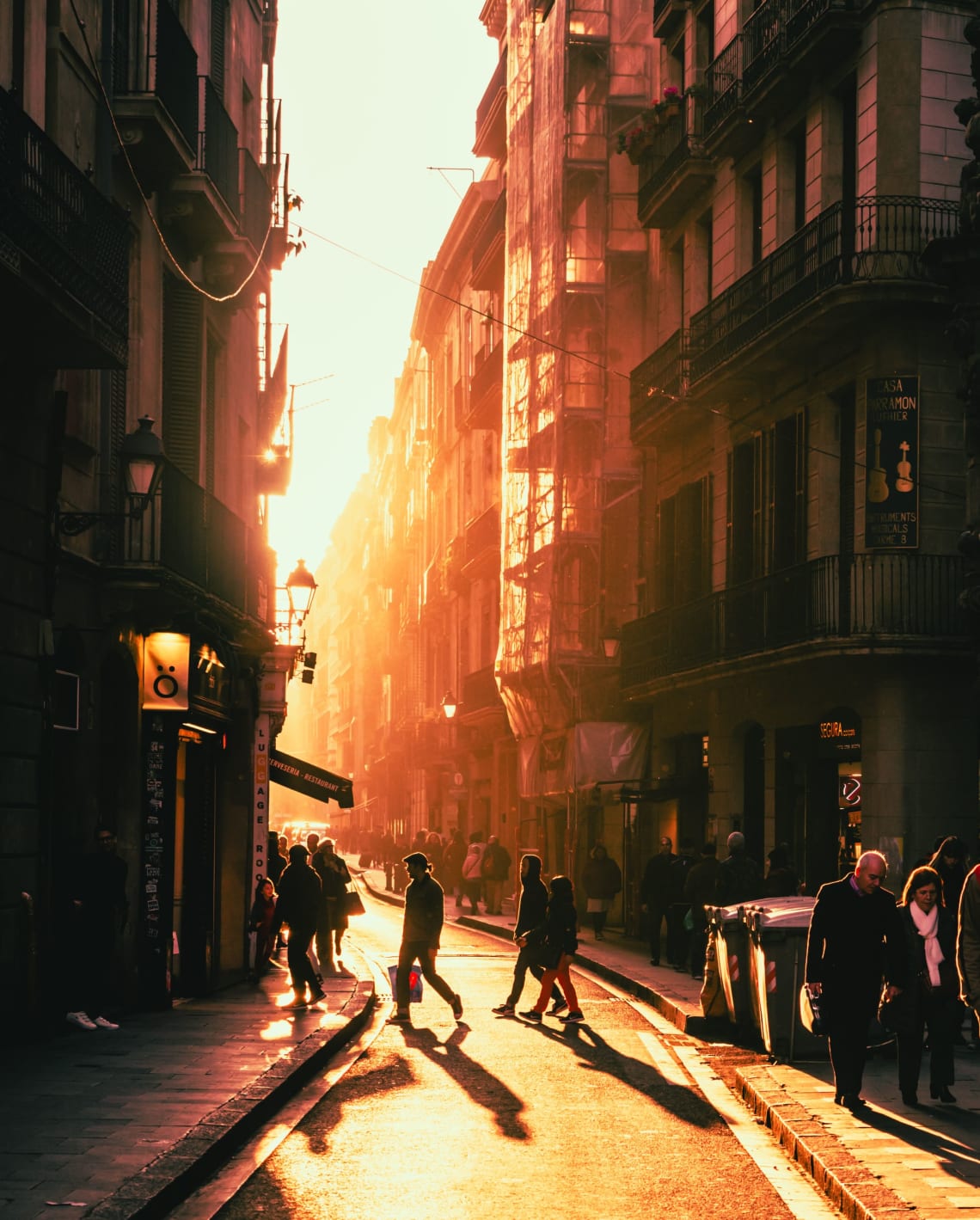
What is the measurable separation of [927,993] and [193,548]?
29.5ft

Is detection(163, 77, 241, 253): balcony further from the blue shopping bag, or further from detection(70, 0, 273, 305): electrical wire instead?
the blue shopping bag

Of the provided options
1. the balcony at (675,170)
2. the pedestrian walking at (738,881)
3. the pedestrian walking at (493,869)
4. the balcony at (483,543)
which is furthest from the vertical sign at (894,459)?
the balcony at (483,543)

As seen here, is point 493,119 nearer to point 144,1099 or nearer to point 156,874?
point 156,874

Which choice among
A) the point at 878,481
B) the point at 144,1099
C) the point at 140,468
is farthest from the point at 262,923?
the point at 144,1099

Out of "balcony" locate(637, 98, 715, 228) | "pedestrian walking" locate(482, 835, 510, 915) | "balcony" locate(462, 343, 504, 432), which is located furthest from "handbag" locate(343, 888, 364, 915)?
"balcony" locate(462, 343, 504, 432)

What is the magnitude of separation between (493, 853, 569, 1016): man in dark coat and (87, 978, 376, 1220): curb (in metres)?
4.06

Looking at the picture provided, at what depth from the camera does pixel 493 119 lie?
49.6 m

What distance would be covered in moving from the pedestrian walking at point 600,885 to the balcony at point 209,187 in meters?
14.0

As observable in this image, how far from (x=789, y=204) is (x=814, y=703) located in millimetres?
7144

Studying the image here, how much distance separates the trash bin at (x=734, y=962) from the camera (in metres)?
15.7

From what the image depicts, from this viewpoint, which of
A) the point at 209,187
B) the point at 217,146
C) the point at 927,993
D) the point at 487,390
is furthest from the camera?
the point at 487,390

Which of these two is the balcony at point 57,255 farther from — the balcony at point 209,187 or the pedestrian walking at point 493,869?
the pedestrian walking at point 493,869

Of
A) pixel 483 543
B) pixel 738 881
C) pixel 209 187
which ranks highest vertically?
pixel 209 187

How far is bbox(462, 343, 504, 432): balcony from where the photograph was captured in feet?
152
